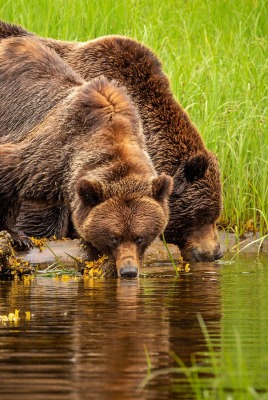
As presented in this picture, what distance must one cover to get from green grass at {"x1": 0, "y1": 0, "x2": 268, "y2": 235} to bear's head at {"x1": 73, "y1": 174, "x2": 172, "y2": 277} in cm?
257

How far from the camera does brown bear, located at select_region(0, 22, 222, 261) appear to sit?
10281 millimetres

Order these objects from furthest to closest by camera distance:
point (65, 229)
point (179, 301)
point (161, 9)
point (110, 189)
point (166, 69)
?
point (161, 9) → point (166, 69) → point (65, 229) → point (110, 189) → point (179, 301)

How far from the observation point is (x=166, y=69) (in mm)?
12359

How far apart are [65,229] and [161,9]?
508 cm

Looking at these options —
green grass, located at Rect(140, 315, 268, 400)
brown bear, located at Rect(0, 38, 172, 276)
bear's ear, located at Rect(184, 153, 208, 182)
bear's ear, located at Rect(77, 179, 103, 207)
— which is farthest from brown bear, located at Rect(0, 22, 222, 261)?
green grass, located at Rect(140, 315, 268, 400)

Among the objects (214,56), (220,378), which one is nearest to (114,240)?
(220,378)

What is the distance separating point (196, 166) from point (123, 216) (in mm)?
1980

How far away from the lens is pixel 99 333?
5.64m

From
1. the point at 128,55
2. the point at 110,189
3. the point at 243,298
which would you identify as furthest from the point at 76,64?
the point at 243,298

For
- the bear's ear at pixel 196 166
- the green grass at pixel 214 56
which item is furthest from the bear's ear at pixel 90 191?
the green grass at pixel 214 56

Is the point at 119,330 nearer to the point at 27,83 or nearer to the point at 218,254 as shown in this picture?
the point at 218,254

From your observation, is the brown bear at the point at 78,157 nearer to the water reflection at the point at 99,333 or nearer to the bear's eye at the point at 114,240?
the bear's eye at the point at 114,240

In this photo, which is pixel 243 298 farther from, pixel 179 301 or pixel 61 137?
pixel 61 137

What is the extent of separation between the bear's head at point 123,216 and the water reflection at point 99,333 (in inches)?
9.8
